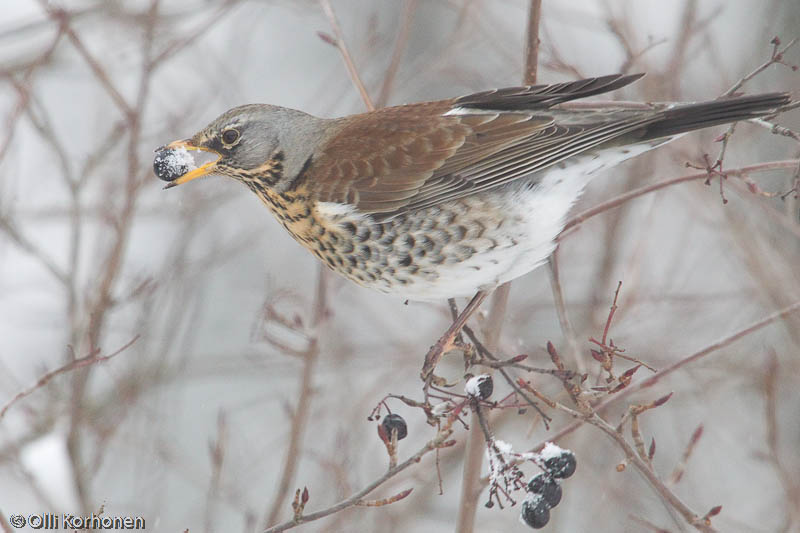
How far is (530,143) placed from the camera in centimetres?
316

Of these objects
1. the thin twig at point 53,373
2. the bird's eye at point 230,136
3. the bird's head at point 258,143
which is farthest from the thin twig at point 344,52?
the thin twig at point 53,373

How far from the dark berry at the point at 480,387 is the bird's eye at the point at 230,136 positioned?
1.32 meters

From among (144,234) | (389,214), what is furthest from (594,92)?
(144,234)

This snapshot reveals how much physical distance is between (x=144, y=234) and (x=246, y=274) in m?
1.31

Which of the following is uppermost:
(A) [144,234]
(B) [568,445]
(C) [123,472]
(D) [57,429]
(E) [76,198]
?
(A) [144,234]

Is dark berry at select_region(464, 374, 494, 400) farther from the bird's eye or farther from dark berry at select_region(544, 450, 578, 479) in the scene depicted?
the bird's eye

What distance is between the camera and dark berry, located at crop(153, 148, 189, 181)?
287 cm

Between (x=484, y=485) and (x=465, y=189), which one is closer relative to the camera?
(x=484, y=485)

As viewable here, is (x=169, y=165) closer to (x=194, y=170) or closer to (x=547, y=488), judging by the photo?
(x=194, y=170)

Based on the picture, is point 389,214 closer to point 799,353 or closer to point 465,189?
point 465,189

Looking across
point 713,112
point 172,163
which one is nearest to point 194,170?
point 172,163

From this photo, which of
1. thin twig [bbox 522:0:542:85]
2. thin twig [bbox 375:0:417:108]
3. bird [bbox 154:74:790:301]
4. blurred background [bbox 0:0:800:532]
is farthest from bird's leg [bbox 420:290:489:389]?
thin twig [bbox 375:0:417:108]

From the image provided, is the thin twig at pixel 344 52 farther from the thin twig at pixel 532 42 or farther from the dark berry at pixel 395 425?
the dark berry at pixel 395 425

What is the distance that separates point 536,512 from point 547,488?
0.08m
